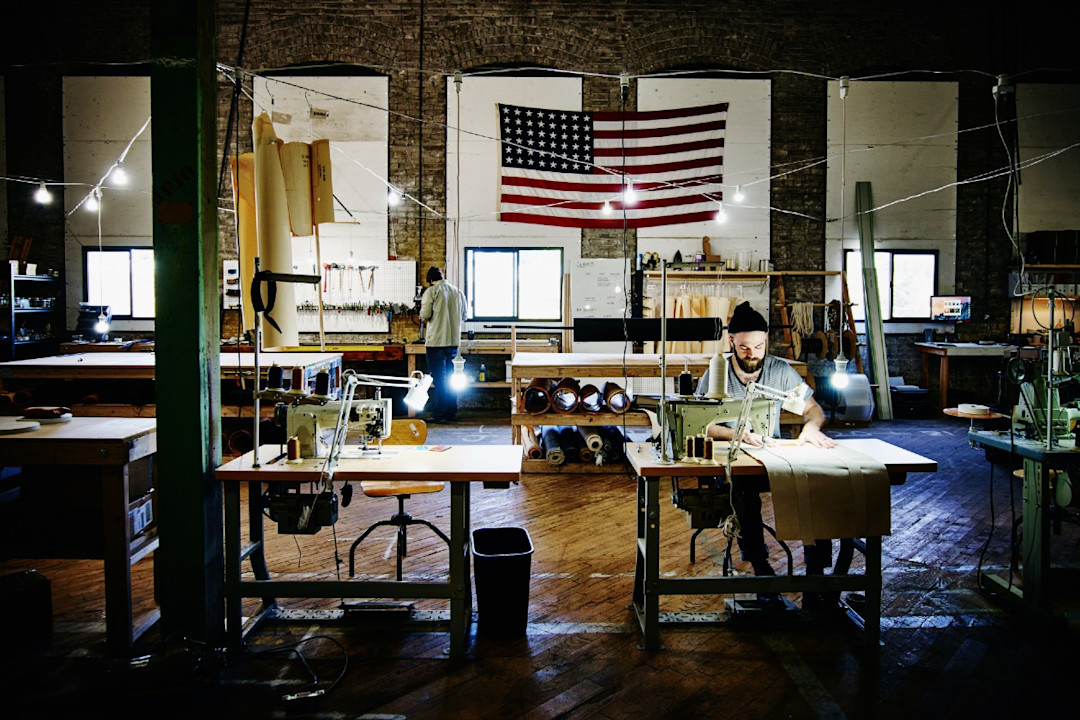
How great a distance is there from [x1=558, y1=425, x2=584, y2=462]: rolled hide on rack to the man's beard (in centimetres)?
297

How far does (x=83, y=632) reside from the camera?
11.1 ft

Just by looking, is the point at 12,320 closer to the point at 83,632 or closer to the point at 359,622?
the point at 83,632

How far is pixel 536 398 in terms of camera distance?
6.66 m

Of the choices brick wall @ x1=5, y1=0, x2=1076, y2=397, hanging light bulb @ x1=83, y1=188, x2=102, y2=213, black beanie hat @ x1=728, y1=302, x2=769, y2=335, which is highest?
brick wall @ x1=5, y1=0, x2=1076, y2=397

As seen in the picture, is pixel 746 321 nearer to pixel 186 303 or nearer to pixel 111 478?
pixel 186 303

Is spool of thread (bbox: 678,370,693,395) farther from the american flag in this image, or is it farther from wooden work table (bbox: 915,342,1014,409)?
wooden work table (bbox: 915,342,1014,409)

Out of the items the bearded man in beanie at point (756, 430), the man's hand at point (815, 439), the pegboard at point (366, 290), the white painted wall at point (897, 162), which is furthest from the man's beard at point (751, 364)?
the white painted wall at point (897, 162)

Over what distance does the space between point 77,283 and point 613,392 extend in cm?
821

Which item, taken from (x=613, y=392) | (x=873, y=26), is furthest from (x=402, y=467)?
(x=873, y=26)

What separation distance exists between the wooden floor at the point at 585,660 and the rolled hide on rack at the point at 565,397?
2.33m

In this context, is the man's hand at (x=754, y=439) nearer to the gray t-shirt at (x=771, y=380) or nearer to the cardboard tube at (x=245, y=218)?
the gray t-shirt at (x=771, y=380)

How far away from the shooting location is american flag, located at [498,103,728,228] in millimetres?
9062

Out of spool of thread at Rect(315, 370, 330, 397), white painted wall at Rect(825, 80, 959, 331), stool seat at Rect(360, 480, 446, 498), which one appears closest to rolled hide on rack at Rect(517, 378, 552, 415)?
stool seat at Rect(360, 480, 446, 498)

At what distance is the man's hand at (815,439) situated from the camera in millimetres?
3592
